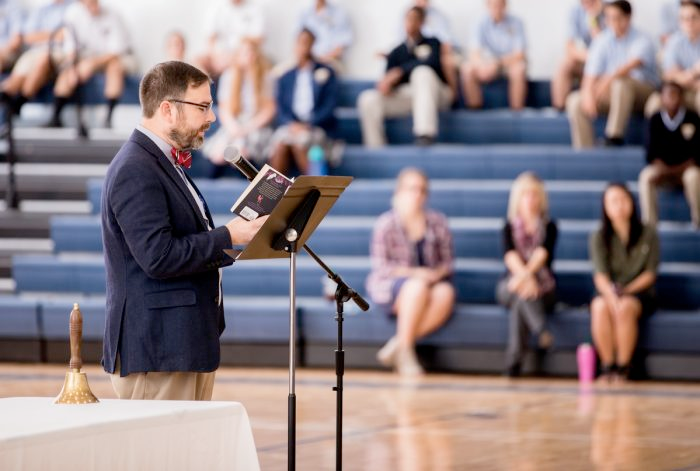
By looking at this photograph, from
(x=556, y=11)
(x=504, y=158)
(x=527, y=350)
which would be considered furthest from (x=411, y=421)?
(x=556, y=11)

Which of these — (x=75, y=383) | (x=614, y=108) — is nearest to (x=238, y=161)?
(x=75, y=383)

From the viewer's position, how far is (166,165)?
13.2 feet

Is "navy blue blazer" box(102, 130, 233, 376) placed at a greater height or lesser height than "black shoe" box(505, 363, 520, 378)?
greater

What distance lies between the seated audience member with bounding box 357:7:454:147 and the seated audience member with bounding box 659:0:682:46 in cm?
227

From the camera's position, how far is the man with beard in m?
3.92

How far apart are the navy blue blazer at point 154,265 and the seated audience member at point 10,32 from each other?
10724 mm

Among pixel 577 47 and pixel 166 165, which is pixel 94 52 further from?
pixel 166 165

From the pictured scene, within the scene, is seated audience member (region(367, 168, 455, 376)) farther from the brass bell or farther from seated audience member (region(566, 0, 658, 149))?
the brass bell

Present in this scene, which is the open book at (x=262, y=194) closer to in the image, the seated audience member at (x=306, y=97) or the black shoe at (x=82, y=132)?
the seated audience member at (x=306, y=97)

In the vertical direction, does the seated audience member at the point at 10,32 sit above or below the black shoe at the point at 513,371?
above

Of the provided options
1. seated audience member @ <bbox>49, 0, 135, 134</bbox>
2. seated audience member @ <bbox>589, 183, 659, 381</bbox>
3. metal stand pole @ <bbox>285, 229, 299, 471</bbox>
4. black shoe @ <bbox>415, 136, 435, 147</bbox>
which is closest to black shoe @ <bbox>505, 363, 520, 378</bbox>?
seated audience member @ <bbox>589, 183, 659, 381</bbox>

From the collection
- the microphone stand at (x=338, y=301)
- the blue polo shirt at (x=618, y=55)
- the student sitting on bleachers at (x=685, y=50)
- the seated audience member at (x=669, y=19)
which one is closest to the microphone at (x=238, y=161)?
the microphone stand at (x=338, y=301)

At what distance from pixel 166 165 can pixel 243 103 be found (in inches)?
345

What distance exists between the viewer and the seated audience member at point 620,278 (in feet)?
31.9
